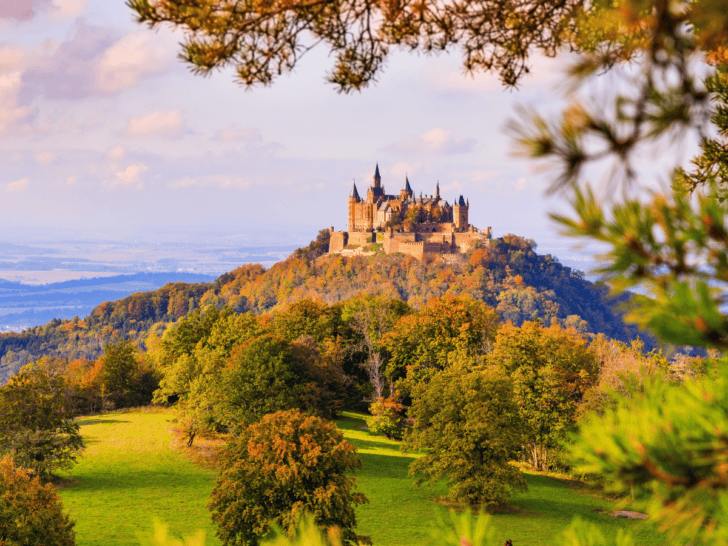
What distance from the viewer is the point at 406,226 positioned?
106 m

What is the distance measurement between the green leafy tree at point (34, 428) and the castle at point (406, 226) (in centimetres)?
7995

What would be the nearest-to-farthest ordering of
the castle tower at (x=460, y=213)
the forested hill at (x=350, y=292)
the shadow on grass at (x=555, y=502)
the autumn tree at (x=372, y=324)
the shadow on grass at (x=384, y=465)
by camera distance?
the shadow on grass at (x=555, y=502) < the shadow on grass at (x=384, y=465) < the autumn tree at (x=372, y=324) < the forested hill at (x=350, y=292) < the castle tower at (x=460, y=213)

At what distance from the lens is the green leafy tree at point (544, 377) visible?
27094 mm

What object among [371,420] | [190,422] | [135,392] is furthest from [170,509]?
[135,392]

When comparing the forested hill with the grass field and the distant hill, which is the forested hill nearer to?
the distant hill

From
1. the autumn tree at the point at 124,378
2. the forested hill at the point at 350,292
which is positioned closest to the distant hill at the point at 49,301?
the forested hill at the point at 350,292

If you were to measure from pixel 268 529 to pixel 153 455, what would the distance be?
46.7ft

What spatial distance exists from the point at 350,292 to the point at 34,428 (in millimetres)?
63664

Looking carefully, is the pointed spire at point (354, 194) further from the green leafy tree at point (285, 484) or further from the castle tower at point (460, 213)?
the green leafy tree at point (285, 484)

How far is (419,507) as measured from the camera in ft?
69.7

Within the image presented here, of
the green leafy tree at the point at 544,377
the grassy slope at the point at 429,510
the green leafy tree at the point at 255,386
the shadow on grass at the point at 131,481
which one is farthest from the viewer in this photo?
the green leafy tree at the point at 544,377

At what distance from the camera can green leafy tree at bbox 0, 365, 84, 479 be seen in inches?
799

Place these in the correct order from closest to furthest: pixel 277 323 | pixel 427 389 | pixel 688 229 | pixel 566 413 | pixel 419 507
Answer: pixel 688 229, pixel 419 507, pixel 427 389, pixel 566 413, pixel 277 323

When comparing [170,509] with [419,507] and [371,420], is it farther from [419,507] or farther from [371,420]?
[371,420]
